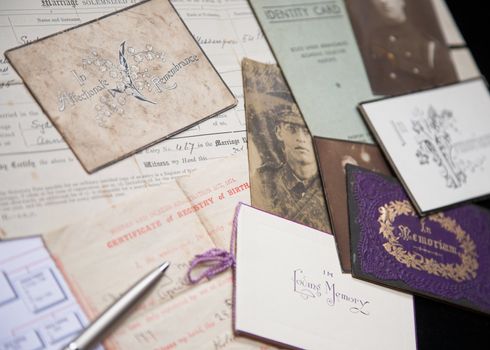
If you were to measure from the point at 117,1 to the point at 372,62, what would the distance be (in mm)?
475

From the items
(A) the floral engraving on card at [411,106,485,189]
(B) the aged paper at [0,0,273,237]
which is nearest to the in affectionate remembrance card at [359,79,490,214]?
(A) the floral engraving on card at [411,106,485,189]

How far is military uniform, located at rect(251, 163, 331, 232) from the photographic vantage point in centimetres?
73

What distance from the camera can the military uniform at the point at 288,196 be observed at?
2.39ft

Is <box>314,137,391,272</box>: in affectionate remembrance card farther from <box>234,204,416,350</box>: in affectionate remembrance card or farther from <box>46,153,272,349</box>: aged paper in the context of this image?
<box>46,153,272,349</box>: aged paper

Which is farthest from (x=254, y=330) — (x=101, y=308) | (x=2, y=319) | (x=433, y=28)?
(x=433, y=28)

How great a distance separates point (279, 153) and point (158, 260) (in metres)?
0.26

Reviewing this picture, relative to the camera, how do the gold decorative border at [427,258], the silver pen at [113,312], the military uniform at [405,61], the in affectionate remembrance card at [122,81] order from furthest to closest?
1. the military uniform at [405,61]
2. the gold decorative border at [427,258]
3. the in affectionate remembrance card at [122,81]
4. the silver pen at [113,312]

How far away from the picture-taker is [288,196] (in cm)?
75

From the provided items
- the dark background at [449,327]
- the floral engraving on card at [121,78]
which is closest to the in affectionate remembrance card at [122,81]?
the floral engraving on card at [121,78]

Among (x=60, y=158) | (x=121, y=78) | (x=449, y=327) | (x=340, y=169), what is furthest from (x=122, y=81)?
(x=449, y=327)

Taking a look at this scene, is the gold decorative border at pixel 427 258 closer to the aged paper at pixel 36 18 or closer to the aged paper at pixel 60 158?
the aged paper at pixel 60 158

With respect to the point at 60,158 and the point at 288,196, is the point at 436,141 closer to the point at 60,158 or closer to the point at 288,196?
the point at 288,196

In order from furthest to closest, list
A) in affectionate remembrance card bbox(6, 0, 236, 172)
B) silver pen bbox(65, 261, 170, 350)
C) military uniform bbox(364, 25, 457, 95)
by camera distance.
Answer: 1. military uniform bbox(364, 25, 457, 95)
2. in affectionate remembrance card bbox(6, 0, 236, 172)
3. silver pen bbox(65, 261, 170, 350)

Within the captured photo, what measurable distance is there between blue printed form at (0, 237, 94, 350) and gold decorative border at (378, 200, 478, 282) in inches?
18.7
